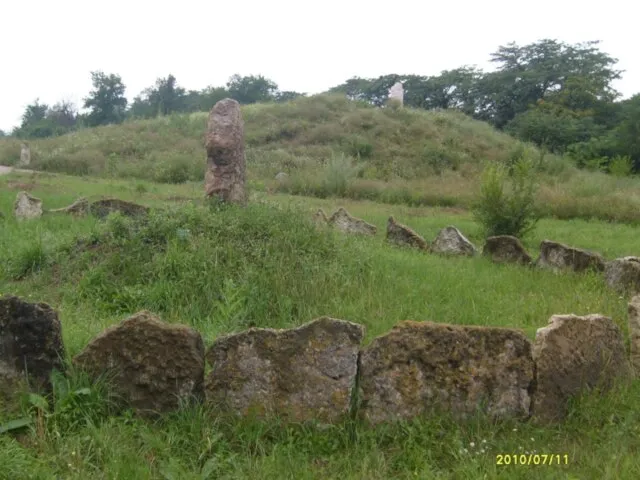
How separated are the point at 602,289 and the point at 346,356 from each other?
13.0ft

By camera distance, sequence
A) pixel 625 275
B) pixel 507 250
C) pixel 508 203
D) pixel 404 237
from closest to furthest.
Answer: pixel 625 275
pixel 507 250
pixel 404 237
pixel 508 203

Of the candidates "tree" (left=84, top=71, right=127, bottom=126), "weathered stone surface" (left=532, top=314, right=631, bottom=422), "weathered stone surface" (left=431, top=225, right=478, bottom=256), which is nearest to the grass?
"weathered stone surface" (left=532, top=314, right=631, bottom=422)

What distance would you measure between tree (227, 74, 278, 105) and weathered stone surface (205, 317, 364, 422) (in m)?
58.5

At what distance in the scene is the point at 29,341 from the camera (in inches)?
143

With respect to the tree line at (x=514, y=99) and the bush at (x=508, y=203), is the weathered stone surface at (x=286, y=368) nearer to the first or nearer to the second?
the bush at (x=508, y=203)

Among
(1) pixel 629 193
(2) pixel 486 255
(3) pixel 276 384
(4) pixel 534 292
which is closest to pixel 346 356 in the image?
(3) pixel 276 384

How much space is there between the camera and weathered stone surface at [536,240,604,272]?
7191 mm

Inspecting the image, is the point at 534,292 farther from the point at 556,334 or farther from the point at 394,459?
the point at 394,459

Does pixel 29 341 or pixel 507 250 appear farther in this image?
pixel 507 250

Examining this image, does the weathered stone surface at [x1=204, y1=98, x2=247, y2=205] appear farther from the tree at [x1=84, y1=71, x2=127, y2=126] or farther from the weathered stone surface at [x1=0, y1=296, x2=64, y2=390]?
the tree at [x1=84, y1=71, x2=127, y2=126]

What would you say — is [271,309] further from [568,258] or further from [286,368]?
[568,258]

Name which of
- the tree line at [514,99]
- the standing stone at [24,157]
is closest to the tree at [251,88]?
the tree line at [514,99]

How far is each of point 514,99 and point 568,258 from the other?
42.9m

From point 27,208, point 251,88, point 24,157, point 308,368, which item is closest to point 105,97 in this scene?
point 251,88
